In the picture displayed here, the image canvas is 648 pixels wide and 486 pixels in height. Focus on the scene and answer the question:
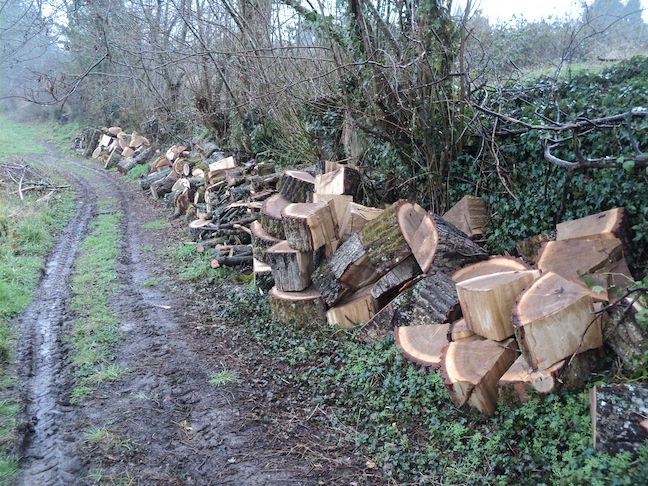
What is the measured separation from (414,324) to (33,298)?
5289 mm

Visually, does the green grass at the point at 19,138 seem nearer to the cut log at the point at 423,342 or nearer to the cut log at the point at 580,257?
the cut log at the point at 423,342

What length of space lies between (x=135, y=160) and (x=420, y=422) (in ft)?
53.3

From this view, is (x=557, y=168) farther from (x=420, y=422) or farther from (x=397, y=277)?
(x=420, y=422)

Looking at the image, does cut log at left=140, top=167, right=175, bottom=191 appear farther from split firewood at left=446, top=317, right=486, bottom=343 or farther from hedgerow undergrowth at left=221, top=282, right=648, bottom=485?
split firewood at left=446, top=317, right=486, bottom=343

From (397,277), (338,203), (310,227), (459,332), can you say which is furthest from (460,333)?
(338,203)

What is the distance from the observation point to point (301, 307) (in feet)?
16.8

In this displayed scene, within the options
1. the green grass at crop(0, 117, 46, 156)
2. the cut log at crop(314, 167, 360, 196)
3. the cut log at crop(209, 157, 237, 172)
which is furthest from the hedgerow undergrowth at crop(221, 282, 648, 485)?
the green grass at crop(0, 117, 46, 156)

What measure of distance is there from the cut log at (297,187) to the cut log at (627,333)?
3949 millimetres

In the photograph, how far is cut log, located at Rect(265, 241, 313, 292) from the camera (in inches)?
205

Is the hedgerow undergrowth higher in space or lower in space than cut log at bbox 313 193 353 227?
lower

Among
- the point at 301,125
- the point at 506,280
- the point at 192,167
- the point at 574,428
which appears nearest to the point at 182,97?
the point at 192,167

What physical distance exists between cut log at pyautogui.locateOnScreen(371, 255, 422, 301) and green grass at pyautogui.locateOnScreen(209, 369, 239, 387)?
5.04 feet

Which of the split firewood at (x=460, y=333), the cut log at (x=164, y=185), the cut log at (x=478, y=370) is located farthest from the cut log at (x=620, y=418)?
the cut log at (x=164, y=185)

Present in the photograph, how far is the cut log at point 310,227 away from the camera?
5.12 meters
